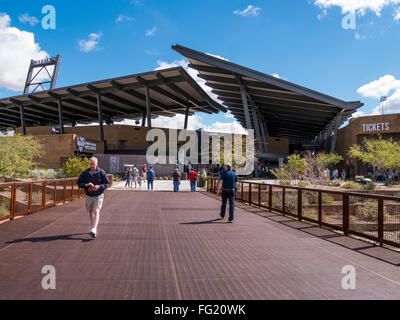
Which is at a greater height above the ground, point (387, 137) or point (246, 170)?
point (387, 137)

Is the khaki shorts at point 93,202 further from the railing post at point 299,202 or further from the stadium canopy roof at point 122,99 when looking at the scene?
the stadium canopy roof at point 122,99

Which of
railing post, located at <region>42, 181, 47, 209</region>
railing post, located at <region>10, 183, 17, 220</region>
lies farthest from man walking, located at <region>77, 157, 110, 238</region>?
railing post, located at <region>42, 181, 47, 209</region>

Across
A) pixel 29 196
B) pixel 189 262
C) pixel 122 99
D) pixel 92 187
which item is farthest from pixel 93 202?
pixel 122 99

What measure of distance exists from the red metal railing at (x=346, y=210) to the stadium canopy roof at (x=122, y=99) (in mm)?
30405

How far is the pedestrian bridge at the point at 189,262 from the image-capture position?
11.8ft

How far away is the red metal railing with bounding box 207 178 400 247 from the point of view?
19.8ft

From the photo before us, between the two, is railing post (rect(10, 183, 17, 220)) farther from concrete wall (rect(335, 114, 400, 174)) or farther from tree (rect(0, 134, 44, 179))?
concrete wall (rect(335, 114, 400, 174))

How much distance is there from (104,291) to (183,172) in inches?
1477

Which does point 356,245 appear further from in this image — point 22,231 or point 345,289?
point 22,231

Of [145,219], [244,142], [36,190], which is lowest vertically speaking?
[145,219]

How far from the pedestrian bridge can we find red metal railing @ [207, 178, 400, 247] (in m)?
0.36

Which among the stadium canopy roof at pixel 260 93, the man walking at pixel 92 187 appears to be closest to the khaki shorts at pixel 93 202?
the man walking at pixel 92 187

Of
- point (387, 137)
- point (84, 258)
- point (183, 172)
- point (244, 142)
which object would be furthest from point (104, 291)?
point (387, 137)
